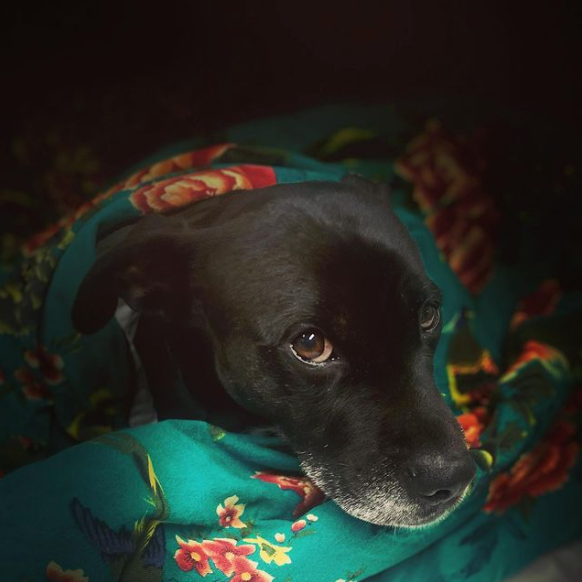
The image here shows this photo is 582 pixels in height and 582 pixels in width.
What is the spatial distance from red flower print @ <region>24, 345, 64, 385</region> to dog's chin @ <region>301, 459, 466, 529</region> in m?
0.31

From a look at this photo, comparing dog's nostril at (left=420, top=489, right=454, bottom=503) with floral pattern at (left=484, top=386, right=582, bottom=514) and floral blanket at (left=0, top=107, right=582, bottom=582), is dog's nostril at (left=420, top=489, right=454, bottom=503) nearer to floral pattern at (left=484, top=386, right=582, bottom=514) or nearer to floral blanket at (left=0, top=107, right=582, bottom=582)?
floral blanket at (left=0, top=107, right=582, bottom=582)

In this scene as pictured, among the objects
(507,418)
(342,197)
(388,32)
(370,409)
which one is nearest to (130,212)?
(342,197)

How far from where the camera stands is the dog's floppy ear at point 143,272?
806 millimetres

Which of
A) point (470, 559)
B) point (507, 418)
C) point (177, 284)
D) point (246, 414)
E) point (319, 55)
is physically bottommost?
point (470, 559)

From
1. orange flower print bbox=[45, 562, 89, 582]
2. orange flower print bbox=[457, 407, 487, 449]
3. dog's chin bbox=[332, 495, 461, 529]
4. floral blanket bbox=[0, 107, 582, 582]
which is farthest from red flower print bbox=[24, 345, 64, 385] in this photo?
orange flower print bbox=[457, 407, 487, 449]

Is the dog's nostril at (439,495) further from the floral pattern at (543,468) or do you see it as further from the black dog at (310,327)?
the floral pattern at (543,468)

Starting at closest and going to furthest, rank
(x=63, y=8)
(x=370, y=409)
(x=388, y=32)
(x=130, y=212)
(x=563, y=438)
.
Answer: (x=370, y=409), (x=130, y=212), (x=63, y=8), (x=388, y=32), (x=563, y=438)

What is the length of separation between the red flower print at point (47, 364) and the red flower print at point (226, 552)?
263 millimetres

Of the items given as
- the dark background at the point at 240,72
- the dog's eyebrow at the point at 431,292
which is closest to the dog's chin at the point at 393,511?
the dog's eyebrow at the point at 431,292

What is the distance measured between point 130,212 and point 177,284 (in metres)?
0.11

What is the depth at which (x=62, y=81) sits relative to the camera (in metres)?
1.00

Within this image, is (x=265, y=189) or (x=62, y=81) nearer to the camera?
(x=265, y=189)

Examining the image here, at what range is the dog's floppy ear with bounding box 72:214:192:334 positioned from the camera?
0.81 metres

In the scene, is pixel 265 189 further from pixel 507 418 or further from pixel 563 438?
pixel 563 438
